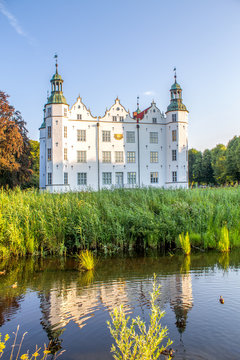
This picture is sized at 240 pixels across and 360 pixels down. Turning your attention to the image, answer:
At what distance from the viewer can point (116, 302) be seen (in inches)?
221

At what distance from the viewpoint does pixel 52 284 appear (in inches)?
273

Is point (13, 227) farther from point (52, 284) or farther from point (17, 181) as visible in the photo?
point (17, 181)

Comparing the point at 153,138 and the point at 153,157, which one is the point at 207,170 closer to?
the point at 153,138

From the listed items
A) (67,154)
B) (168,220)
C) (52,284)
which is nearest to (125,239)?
(168,220)

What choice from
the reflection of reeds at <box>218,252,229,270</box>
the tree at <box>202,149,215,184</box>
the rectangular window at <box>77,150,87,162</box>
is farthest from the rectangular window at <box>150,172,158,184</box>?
the tree at <box>202,149,215,184</box>

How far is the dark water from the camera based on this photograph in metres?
4.30

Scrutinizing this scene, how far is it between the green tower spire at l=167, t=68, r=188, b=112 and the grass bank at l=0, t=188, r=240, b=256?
98.3 ft

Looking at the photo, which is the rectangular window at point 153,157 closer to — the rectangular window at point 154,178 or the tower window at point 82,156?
the rectangular window at point 154,178

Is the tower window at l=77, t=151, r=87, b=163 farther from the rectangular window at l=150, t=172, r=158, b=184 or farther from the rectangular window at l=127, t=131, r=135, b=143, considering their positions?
the rectangular window at l=150, t=172, r=158, b=184

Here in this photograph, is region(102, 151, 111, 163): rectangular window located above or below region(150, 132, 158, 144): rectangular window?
below

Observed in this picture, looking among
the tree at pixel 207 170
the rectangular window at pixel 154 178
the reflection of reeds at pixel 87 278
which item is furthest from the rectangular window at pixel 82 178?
the tree at pixel 207 170

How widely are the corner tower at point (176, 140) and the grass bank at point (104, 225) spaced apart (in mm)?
27035

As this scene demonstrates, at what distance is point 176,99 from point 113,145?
→ 10.5 meters

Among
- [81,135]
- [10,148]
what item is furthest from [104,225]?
[81,135]
